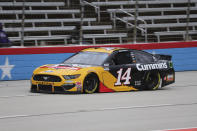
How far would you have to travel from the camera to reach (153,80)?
42.3 ft

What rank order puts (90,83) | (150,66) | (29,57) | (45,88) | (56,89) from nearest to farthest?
(56,89)
(45,88)
(90,83)
(150,66)
(29,57)

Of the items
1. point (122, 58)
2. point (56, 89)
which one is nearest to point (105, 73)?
point (122, 58)

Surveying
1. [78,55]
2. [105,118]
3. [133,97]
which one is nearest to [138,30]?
[78,55]

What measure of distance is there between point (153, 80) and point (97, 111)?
4.79 m

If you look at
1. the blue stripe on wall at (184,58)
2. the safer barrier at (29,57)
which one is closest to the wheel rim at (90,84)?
the safer barrier at (29,57)

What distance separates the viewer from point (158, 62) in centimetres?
1312

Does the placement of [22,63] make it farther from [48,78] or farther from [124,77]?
[48,78]

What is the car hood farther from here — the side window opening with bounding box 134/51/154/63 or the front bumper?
the side window opening with bounding box 134/51/154/63

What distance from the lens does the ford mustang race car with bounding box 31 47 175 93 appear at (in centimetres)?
1087

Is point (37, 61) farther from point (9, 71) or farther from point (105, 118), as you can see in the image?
point (105, 118)

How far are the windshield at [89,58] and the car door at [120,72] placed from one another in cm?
24

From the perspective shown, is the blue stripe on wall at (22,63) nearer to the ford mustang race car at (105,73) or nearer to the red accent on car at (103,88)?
the ford mustang race car at (105,73)

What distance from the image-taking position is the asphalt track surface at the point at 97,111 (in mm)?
6871

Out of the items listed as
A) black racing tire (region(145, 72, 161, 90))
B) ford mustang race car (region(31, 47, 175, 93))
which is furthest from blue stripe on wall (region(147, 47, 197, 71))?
black racing tire (region(145, 72, 161, 90))
